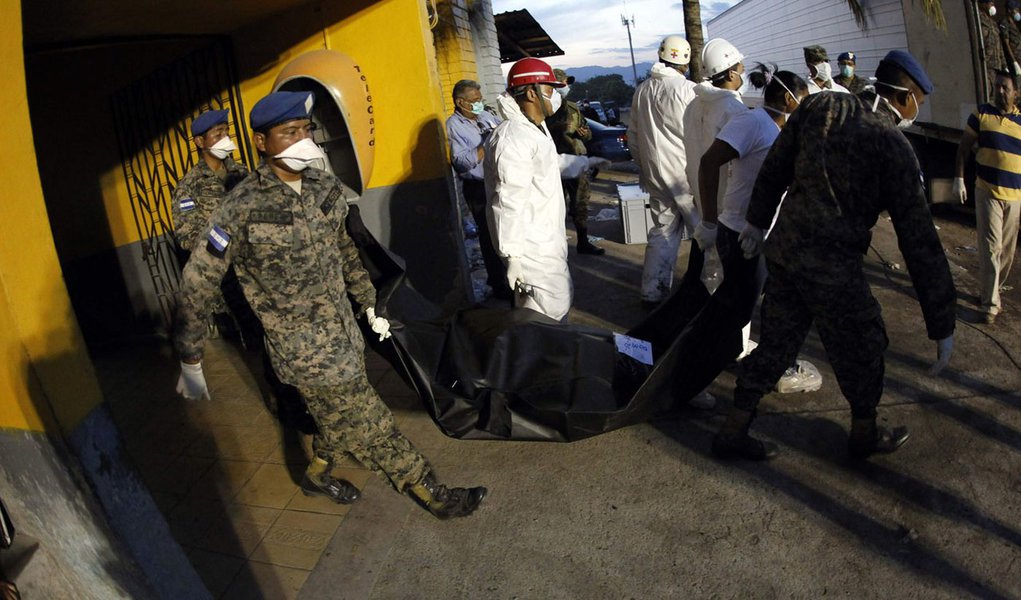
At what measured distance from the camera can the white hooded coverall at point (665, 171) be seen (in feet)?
16.9

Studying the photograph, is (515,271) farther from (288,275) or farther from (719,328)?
(288,275)

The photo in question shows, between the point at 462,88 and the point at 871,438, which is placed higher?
the point at 462,88

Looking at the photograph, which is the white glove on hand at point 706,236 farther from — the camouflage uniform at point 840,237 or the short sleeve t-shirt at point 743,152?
the camouflage uniform at point 840,237

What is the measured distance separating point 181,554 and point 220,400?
2617 millimetres

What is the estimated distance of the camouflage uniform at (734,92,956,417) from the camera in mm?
2637

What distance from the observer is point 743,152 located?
11.8ft

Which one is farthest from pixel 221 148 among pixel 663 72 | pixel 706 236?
pixel 663 72

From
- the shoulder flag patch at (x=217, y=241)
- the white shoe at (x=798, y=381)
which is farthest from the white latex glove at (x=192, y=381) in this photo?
the white shoe at (x=798, y=381)

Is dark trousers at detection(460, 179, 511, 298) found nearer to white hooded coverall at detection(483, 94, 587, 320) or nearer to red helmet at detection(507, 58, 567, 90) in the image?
white hooded coverall at detection(483, 94, 587, 320)

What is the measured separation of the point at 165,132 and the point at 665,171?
13.6ft

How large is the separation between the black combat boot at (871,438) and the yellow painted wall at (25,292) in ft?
10.1

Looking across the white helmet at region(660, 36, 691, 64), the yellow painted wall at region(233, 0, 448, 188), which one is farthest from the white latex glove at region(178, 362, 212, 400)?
the white helmet at region(660, 36, 691, 64)

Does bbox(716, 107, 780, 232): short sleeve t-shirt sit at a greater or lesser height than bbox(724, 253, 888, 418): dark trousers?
greater

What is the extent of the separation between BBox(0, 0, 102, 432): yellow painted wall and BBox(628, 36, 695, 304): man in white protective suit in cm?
403
